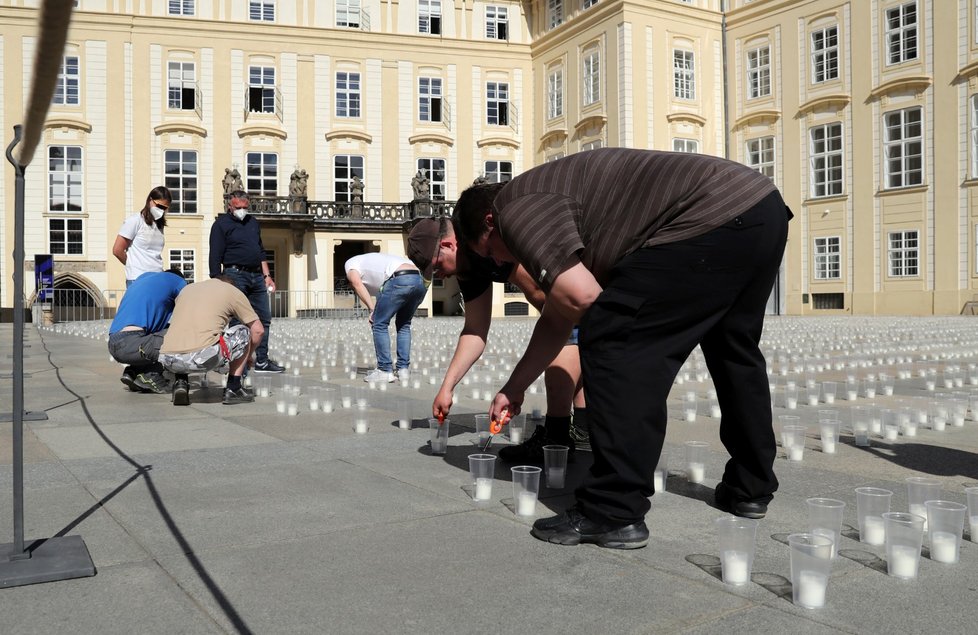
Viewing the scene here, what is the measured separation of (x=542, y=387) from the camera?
8.22 metres

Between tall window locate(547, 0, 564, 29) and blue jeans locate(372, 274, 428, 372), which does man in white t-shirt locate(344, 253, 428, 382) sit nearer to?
blue jeans locate(372, 274, 428, 372)

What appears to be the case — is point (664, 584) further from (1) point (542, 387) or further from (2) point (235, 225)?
(2) point (235, 225)

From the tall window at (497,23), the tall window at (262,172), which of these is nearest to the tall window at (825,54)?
the tall window at (497,23)

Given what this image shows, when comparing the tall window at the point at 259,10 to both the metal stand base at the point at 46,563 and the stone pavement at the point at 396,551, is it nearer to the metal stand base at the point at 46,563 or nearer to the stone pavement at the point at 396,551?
the stone pavement at the point at 396,551

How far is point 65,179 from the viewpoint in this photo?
37062 millimetres

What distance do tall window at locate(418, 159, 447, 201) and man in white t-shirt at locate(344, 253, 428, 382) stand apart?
103 ft

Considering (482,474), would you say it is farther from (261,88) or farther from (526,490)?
(261,88)

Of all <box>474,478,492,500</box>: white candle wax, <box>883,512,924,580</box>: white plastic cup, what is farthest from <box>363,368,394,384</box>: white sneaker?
<box>883,512,924,580</box>: white plastic cup

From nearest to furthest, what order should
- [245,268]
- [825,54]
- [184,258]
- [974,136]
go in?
[245,268] < [974,136] < [825,54] < [184,258]

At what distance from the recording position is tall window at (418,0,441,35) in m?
40.6

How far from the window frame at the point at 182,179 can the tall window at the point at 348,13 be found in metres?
8.62

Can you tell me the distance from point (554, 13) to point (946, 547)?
40304 mm

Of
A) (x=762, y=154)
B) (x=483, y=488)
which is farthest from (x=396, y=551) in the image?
(x=762, y=154)

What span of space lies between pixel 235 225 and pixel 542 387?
3.96 meters
